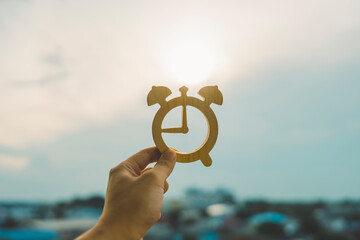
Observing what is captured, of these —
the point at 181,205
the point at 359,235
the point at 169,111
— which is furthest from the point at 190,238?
the point at 169,111

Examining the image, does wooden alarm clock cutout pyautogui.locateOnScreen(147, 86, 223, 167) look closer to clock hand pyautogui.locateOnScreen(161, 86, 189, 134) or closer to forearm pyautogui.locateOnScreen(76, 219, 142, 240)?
clock hand pyautogui.locateOnScreen(161, 86, 189, 134)

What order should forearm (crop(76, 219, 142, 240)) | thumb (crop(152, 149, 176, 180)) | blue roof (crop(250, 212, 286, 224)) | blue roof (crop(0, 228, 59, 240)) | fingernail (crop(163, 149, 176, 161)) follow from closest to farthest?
forearm (crop(76, 219, 142, 240)) < thumb (crop(152, 149, 176, 180)) < fingernail (crop(163, 149, 176, 161)) < blue roof (crop(0, 228, 59, 240)) < blue roof (crop(250, 212, 286, 224))

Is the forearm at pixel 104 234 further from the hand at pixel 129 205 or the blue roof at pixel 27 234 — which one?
the blue roof at pixel 27 234

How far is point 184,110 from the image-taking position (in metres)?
1.99

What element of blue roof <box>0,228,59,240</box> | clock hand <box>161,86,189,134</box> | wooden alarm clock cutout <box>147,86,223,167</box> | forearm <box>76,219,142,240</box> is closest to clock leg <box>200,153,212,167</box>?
wooden alarm clock cutout <box>147,86,223,167</box>

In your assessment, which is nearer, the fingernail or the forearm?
the forearm

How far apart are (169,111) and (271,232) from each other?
142 feet

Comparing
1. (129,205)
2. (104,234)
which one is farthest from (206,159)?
(104,234)

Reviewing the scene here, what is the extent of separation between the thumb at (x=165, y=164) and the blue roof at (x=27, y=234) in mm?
29853

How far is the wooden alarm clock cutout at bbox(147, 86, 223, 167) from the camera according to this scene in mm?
1957

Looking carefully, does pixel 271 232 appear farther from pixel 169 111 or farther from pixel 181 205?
pixel 169 111

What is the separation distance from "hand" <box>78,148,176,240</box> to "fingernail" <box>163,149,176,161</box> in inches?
6.6

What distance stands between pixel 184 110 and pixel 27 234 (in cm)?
3331

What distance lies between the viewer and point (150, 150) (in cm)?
186
